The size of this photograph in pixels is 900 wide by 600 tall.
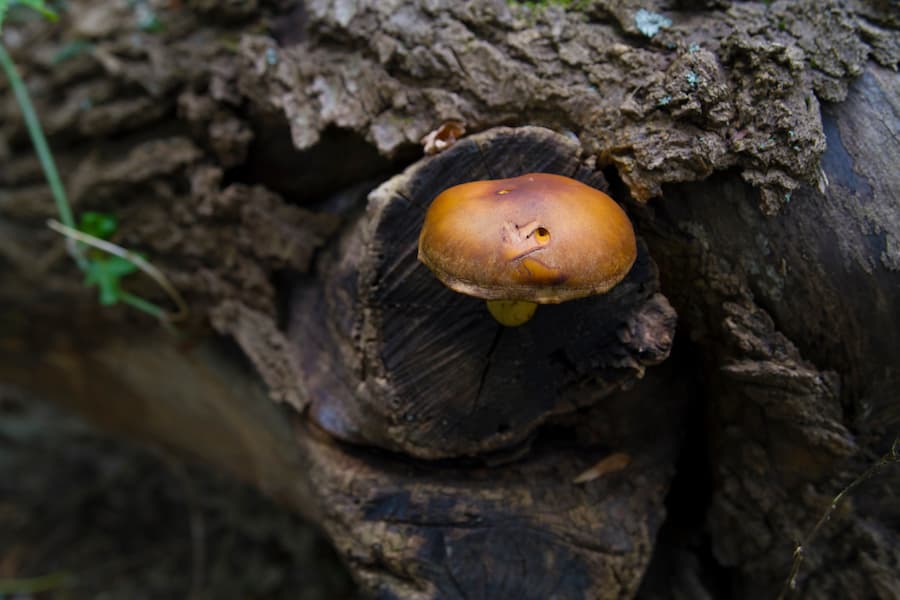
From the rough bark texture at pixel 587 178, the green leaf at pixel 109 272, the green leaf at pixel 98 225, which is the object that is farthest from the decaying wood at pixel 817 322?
the green leaf at pixel 98 225

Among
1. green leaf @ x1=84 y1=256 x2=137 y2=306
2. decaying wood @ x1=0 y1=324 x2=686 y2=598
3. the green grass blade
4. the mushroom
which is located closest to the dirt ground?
decaying wood @ x1=0 y1=324 x2=686 y2=598

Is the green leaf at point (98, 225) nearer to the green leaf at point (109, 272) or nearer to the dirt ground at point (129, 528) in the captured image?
the green leaf at point (109, 272)

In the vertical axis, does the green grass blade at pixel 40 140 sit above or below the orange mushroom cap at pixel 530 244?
below

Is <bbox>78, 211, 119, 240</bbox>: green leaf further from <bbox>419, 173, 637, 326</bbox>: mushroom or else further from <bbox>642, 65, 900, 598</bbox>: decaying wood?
<bbox>642, 65, 900, 598</bbox>: decaying wood

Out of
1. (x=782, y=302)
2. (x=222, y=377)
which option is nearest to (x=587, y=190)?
(x=782, y=302)

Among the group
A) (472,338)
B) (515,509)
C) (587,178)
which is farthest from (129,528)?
(587,178)

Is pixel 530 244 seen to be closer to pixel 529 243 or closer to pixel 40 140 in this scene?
pixel 529 243

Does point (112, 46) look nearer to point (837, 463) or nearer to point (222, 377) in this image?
point (222, 377)
